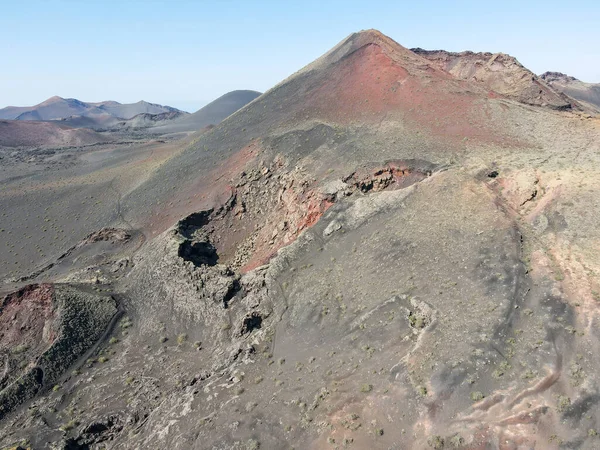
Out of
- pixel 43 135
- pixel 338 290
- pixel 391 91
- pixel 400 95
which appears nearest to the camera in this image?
pixel 338 290

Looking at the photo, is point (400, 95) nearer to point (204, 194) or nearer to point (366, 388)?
point (204, 194)

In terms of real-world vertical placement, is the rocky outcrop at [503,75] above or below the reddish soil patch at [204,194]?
above

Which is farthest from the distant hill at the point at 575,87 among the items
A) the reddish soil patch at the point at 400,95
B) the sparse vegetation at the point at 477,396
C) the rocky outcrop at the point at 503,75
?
the sparse vegetation at the point at 477,396

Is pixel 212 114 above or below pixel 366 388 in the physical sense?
above

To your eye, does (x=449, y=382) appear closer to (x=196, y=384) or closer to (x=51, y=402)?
(x=196, y=384)

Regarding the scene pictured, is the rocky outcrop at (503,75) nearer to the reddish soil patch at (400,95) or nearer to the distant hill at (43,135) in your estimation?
the reddish soil patch at (400,95)

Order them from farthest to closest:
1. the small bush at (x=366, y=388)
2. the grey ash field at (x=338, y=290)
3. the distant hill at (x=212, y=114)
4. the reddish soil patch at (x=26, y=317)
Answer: the distant hill at (x=212, y=114) → the reddish soil patch at (x=26, y=317) → the small bush at (x=366, y=388) → the grey ash field at (x=338, y=290)

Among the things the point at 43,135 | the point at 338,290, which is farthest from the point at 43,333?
the point at 43,135
